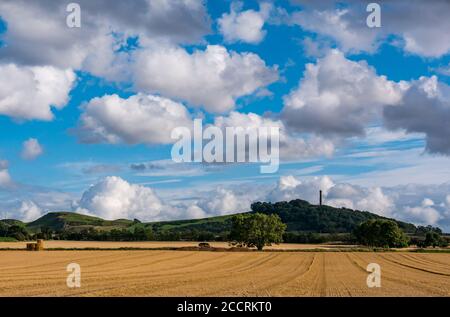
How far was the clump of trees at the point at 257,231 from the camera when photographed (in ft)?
470

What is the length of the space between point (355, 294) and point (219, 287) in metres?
9.31

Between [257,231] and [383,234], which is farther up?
[257,231]

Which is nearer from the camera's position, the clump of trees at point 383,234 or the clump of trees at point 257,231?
the clump of trees at point 257,231

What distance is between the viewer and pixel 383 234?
16100cm

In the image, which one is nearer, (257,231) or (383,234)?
(257,231)

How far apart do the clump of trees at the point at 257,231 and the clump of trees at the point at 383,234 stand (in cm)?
3383

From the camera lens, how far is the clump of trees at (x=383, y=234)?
159750mm

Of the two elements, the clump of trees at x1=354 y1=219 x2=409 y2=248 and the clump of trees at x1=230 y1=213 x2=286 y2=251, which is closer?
the clump of trees at x1=230 y1=213 x2=286 y2=251

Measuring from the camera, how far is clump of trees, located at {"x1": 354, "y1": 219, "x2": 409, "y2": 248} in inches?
6289

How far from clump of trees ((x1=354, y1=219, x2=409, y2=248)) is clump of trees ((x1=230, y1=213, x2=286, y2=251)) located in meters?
33.8

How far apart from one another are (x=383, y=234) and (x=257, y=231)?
137 feet
